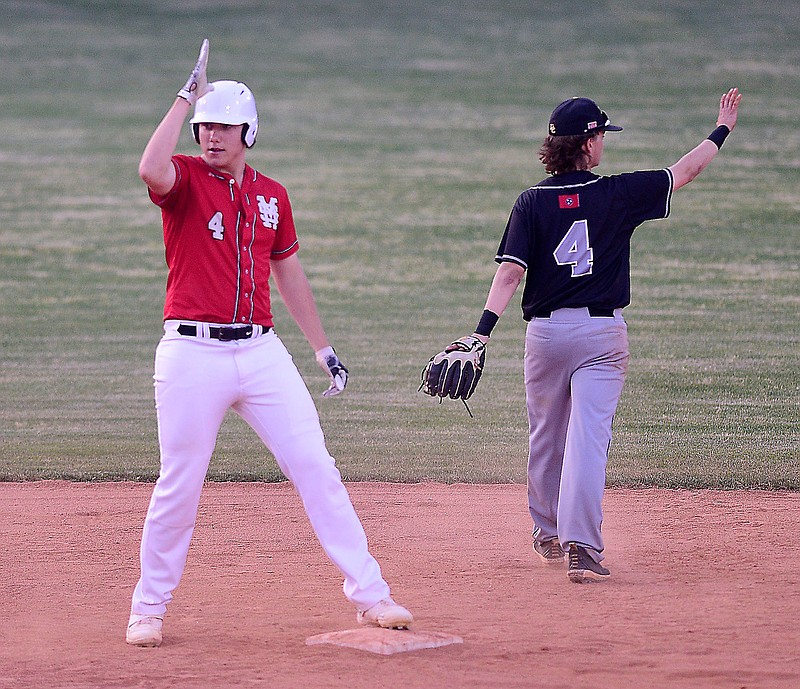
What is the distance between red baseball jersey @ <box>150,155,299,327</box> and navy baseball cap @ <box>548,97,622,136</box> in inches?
64.8

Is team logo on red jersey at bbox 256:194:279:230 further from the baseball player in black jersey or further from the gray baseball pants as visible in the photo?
the gray baseball pants

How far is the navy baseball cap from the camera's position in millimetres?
5609

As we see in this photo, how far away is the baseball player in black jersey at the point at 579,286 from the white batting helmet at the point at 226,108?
1.47 m

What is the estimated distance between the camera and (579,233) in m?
5.61

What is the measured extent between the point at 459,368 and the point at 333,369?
2.63 ft

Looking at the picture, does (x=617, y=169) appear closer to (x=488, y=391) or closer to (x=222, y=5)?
(x=488, y=391)

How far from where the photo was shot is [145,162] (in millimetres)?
4402

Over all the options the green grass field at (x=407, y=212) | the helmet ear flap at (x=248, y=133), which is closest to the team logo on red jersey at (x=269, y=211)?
the helmet ear flap at (x=248, y=133)

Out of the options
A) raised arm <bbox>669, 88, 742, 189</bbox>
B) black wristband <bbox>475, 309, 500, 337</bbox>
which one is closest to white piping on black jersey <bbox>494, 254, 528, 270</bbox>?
black wristband <bbox>475, 309, 500, 337</bbox>

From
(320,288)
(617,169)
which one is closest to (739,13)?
(617,169)

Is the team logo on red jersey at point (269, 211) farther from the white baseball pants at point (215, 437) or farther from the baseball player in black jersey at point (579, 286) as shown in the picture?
the baseball player in black jersey at point (579, 286)

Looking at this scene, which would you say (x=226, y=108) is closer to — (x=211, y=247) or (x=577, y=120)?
(x=211, y=247)

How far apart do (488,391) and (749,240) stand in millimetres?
8266

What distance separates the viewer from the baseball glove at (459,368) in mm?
5586
